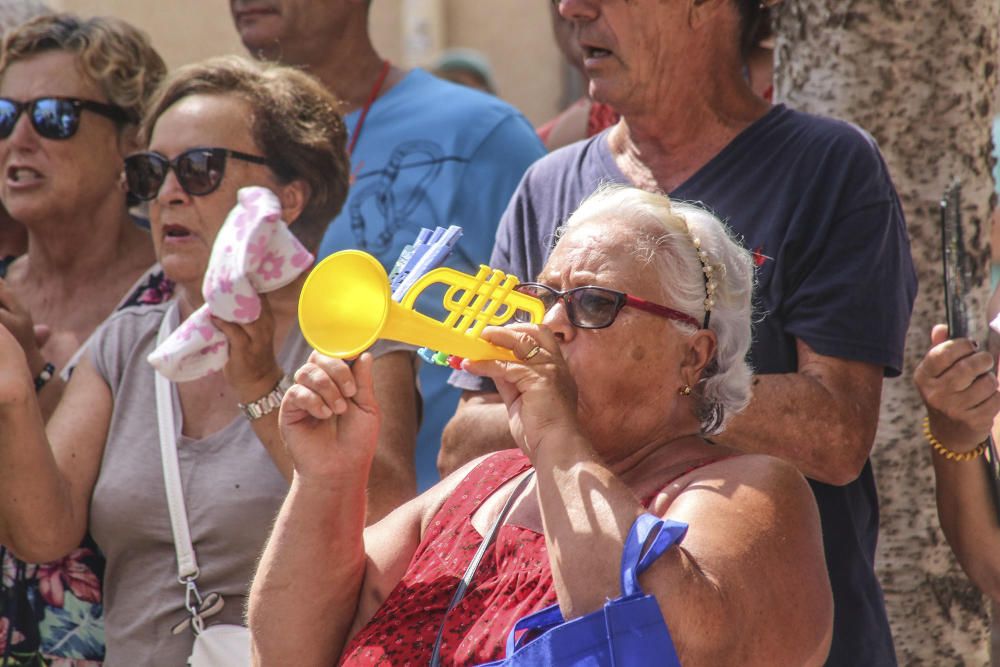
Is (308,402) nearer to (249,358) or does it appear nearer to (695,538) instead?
(249,358)

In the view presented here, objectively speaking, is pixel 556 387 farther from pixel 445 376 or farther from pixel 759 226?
pixel 445 376

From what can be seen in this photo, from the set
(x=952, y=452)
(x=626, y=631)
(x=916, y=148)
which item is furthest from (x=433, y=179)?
(x=626, y=631)

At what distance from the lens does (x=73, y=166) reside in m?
4.14

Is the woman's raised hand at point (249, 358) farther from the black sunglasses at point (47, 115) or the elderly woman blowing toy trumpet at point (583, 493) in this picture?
the black sunglasses at point (47, 115)

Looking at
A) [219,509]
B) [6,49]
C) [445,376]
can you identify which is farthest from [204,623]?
[6,49]

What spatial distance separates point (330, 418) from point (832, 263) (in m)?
1.07

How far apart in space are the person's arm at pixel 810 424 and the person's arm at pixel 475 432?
48 cm

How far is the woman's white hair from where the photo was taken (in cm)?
268

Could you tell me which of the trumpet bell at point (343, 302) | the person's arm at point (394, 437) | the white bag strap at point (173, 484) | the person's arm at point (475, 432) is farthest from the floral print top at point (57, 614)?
the trumpet bell at point (343, 302)

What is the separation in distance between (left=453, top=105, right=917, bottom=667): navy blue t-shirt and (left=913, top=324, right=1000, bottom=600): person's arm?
0.12 m

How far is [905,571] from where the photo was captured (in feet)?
11.7

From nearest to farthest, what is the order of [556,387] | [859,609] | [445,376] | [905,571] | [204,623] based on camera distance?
1. [556,387]
2. [859,609]
3. [204,623]
4. [905,571]
5. [445,376]

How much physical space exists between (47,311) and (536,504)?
2.12 meters

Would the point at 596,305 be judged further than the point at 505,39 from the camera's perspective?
No
